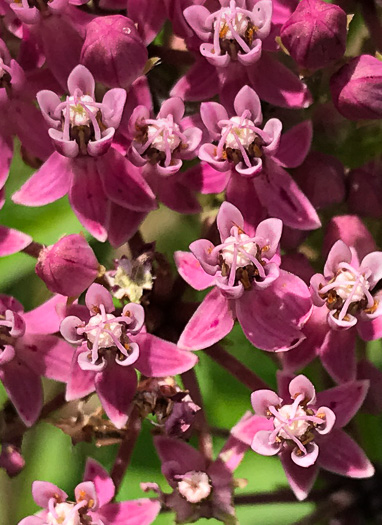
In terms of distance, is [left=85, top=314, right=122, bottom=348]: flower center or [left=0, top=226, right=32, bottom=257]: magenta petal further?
[left=0, top=226, right=32, bottom=257]: magenta petal

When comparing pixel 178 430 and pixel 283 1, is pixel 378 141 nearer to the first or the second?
pixel 283 1

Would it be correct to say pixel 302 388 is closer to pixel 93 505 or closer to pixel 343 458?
pixel 343 458

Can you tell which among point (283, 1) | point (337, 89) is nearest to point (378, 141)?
point (337, 89)

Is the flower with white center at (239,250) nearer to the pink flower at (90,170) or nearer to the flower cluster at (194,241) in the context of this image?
the flower cluster at (194,241)

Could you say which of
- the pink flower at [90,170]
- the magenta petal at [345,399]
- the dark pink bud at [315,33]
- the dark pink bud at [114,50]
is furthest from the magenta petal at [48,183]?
the magenta petal at [345,399]

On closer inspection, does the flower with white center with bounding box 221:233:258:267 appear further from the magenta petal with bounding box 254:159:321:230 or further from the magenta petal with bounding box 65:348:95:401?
the magenta petal with bounding box 65:348:95:401

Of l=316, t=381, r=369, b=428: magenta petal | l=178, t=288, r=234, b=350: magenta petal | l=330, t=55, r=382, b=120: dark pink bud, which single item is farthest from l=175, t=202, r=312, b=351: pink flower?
l=330, t=55, r=382, b=120: dark pink bud

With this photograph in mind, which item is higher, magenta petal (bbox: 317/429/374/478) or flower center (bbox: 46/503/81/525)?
flower center (bbox: 46/503/81/525)
